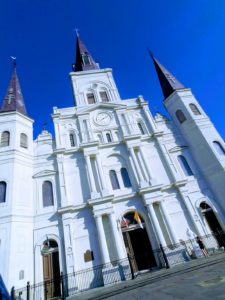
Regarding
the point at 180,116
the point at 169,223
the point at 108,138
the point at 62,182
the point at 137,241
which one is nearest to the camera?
the point at 169,223

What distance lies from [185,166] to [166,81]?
1007cm

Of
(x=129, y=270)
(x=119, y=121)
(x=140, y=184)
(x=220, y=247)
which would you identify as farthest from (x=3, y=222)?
(x=220, y=247)

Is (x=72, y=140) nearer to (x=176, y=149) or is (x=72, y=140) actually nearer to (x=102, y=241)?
(x=102, y=241)

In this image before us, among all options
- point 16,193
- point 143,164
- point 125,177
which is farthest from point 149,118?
point 16,193

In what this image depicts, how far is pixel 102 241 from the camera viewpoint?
1220 centimetres

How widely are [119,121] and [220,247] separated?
12.6 m

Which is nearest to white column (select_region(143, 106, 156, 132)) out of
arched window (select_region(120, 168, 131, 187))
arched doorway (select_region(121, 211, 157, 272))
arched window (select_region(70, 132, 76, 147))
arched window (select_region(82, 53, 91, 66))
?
arched window (select_region(120, 168, 131, 187))

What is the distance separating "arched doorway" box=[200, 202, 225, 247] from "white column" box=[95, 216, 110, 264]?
24.7 feet

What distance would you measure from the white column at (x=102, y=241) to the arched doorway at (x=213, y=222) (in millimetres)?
7533

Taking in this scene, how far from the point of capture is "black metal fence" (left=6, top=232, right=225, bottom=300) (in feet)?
35.2

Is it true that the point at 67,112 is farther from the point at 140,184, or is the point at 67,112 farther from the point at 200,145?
the point at 200,145

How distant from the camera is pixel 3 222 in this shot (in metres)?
11.8

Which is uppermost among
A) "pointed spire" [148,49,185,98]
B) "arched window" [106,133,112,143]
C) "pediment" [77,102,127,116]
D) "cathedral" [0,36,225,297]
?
"pointed spire" [148,49,185,98]

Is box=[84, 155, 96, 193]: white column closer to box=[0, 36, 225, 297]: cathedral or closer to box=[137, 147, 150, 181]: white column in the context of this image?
box=[0, 36, 225, 297]: cathedral
